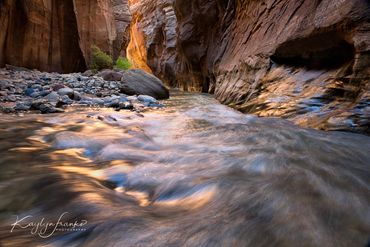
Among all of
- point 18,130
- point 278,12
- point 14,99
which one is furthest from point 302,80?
point 14,99

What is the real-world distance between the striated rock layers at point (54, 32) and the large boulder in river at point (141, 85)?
424 centimetres

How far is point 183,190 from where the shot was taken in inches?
58.9

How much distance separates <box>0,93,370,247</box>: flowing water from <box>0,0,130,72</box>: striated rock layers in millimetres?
8785

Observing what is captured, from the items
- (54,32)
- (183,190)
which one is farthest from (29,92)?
(54,32)

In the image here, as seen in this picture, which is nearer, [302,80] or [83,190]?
[83,190]

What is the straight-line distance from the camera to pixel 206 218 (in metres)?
1.16

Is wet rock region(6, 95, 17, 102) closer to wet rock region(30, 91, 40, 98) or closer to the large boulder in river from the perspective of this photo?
wet rock region(30, 91, 40, 98)

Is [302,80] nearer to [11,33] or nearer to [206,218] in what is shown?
[206,218]

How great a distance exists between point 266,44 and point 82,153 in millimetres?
5041

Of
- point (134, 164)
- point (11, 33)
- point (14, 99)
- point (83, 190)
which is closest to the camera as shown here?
point (83, 190)

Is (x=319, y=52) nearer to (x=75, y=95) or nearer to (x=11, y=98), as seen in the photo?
(x=75, y=95)
